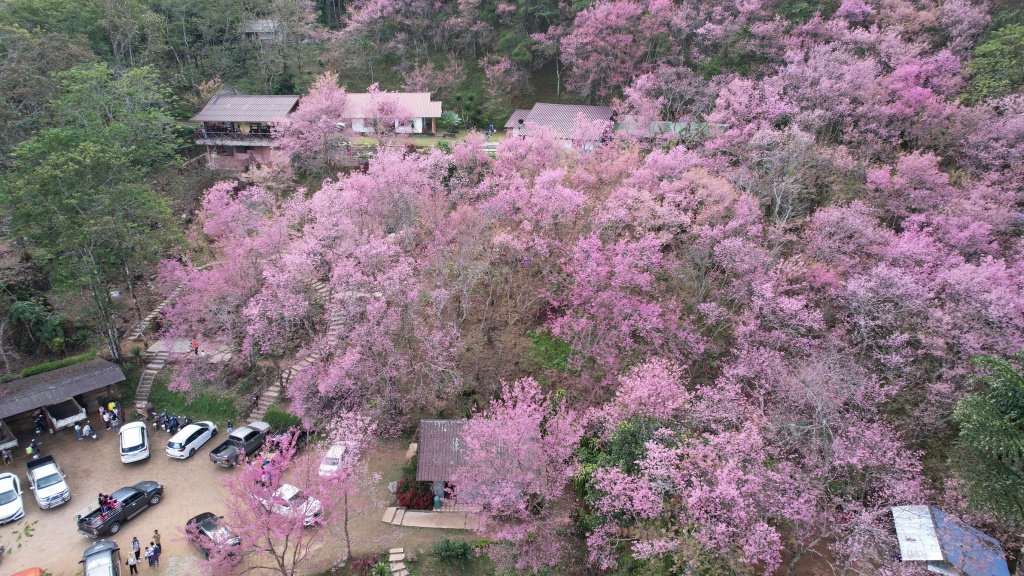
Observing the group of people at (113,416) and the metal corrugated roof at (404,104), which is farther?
the metal corrugated roof at (404,104)

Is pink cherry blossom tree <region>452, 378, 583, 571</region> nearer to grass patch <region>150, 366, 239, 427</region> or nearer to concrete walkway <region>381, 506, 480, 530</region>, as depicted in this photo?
concrete walkway <region>381, 506, 480, 530</region>

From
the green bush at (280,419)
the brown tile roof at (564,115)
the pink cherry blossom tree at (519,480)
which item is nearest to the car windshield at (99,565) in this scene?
the green bush at (280,419)

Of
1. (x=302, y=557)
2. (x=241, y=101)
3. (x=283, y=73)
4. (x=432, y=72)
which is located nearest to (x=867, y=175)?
(x=302, y=557)

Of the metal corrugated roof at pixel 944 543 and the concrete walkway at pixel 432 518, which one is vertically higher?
the metal corrugated roof at pixel 944 543

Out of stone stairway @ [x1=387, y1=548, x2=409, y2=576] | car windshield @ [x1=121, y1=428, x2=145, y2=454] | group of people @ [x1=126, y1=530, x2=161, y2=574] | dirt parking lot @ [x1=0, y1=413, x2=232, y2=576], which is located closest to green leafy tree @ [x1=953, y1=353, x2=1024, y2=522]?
stone stairway @ [x1=387, y1=548, x2=409, y2=576]

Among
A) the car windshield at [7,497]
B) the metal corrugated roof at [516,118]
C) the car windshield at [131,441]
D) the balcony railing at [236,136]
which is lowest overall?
the car windshield at [7,497]

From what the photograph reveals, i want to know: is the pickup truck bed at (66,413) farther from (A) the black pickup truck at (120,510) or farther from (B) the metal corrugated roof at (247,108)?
(B) the metal corrugated roof at (247,108)
